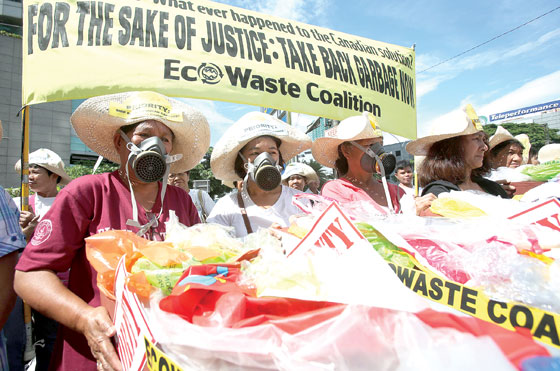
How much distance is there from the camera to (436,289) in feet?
2.21

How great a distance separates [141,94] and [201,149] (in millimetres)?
534

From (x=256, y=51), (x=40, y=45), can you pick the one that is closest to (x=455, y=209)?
(x=256, y=51)

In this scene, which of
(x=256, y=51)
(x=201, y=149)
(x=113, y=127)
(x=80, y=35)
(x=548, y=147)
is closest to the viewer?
(x=113, y=127)

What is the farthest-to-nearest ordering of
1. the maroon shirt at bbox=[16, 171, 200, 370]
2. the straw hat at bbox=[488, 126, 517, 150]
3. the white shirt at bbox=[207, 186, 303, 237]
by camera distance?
the straw hat at bbox=[488, 126, 517, 150]
the white shirt at bbox=[207, 186, 303, 237]
the maroon shirt at bbox=[16, 171, 200, 370]

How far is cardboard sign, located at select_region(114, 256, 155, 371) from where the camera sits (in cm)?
69

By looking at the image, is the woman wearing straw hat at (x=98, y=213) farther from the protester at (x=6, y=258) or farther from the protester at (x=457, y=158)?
the protester at (x=457, y=158)

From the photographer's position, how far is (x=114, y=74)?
2305 mm

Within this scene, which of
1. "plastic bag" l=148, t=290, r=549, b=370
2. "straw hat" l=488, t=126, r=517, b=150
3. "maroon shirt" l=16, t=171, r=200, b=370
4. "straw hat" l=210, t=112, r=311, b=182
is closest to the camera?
"plastic bag" l=148, t=290, r=549, b=370

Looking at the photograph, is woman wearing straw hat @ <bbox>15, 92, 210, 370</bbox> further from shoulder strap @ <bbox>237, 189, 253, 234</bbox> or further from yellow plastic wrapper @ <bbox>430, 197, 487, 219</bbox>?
yellow plastic wrapper @ <bbox>430, 197, 487, 219</bbox>

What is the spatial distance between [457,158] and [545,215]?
1.32 metres

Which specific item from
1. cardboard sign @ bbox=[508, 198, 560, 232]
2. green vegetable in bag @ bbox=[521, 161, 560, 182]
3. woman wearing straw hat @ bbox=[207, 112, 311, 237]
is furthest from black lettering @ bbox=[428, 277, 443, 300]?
green vegetable in bag @ bbox=[521, 161, 560, 182]

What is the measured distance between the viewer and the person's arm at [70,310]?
3.02 ft

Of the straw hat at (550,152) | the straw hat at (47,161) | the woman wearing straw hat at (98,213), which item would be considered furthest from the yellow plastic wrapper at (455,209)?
the straw hat at (47,161)

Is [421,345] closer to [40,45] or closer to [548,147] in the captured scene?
[40,45]
